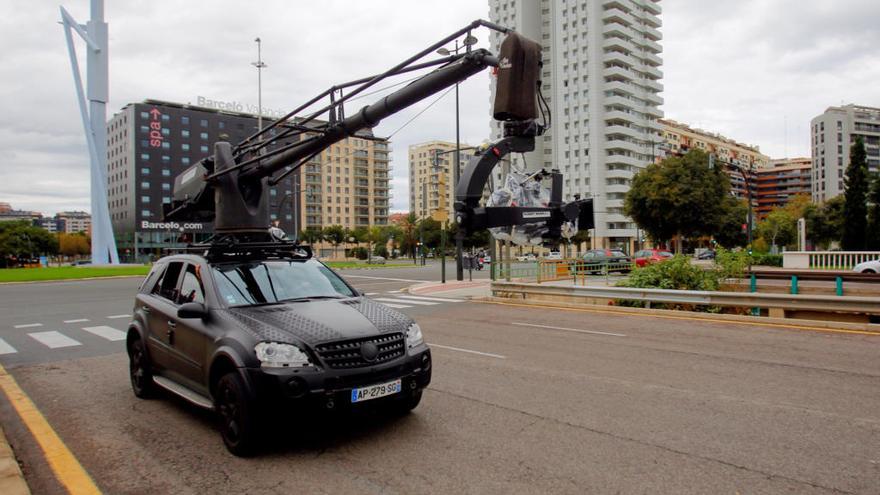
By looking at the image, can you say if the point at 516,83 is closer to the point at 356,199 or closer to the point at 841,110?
the point at 356,199

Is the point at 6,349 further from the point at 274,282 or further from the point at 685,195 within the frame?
the point at 685,195

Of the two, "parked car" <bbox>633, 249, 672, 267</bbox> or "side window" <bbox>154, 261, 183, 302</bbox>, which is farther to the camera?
"parked car" <bbox>633, 249, 672, 267</bbox>

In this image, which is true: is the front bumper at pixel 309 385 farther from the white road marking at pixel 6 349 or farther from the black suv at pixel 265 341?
the white road marking at pixel 6 349

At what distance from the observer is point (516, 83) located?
6.19 meters

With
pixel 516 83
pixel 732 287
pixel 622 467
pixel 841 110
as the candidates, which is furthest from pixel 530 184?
pixel 841 110

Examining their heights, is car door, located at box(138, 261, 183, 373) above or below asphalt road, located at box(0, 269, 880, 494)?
above

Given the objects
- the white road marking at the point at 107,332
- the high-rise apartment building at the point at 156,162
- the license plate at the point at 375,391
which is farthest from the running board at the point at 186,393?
the high-rise apartment building at the point at 156,162

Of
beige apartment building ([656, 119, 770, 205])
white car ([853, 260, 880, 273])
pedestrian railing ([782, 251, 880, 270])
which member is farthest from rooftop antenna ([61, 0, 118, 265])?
beige apartment building ([656, 119, 770, 205])

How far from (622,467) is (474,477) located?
1.15 metres

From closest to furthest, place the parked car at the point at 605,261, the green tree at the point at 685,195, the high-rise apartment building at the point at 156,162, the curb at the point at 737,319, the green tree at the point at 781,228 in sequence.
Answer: the curb at the point at 737,319
the parked car at the point at 605,261
the green tree at the point at 685,195
the green tree at the point at 781,228
the high-rise apartment building at the point at 156,162

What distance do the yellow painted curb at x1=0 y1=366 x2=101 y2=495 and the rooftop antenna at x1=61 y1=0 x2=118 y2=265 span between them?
1977 inches

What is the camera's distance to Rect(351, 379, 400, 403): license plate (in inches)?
183

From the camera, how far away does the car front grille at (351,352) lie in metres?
4.66

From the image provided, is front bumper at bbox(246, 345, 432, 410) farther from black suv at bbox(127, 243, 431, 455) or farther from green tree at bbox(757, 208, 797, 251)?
green tree at bbox(757, 208, 797, 251)
